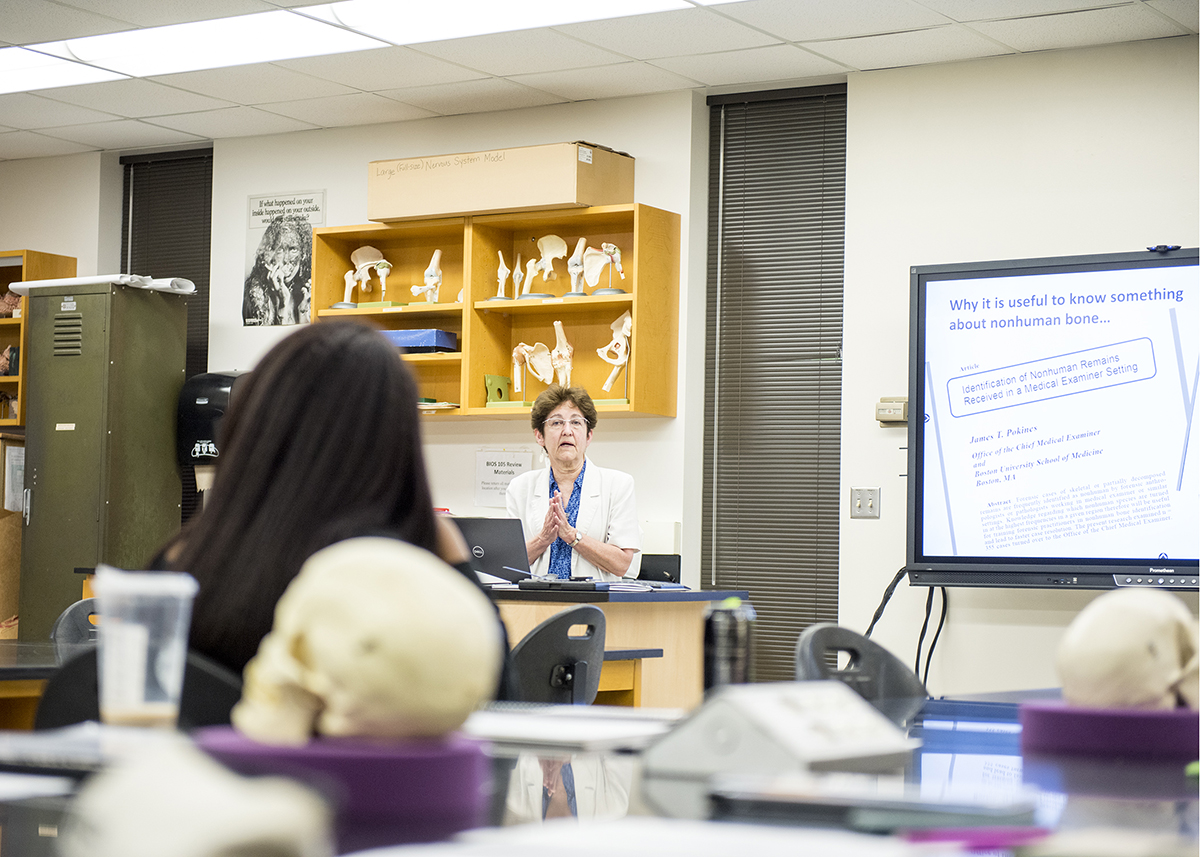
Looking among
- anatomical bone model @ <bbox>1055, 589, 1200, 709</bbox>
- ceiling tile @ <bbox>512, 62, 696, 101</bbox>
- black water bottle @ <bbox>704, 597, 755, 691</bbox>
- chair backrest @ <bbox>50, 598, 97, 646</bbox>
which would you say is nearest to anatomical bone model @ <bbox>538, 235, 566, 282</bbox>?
ceiling tile @ <bbox>512, 62, 696, 101</bbox>

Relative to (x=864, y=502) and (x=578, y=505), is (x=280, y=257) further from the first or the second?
(x=864, y=502)

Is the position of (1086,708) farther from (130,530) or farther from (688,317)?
(130,530)

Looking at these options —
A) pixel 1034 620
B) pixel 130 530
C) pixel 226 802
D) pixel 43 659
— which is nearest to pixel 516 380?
pixel 130 530

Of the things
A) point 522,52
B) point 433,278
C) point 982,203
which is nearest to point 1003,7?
point 982,203

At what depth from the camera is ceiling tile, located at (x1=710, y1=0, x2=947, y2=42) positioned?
498 centimetres

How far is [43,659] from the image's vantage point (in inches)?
111

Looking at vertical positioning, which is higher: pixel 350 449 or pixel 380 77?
pixel 380 77

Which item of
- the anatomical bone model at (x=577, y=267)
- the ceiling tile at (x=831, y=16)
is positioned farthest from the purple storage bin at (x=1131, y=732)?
the anatomical bone model at (x=577, y=267)

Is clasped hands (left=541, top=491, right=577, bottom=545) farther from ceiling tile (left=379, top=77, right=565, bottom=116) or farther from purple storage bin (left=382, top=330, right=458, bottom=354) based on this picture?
ceiling tile (left=379, top=77, right=565, bottom=116)

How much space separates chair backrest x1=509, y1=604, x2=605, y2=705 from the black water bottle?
1203 mm

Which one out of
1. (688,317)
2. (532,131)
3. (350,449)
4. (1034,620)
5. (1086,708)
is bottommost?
(1034,620)

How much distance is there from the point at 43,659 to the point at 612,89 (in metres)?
3.98

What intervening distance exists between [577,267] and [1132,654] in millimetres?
5073

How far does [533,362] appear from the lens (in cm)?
638
